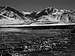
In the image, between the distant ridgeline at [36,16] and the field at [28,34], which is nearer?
the field at [28,34]

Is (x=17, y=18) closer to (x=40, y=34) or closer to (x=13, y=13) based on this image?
(x=13, y=13)

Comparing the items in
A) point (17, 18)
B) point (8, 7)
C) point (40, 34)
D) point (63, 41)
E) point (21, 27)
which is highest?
point (8, 7)

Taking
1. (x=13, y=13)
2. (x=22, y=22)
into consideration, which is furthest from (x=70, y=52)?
(x=13, y=13)

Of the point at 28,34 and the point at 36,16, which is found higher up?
the point at 36,16

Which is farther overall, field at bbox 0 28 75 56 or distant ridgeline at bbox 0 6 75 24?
distant ridgeline at bbox 0 6 75 24

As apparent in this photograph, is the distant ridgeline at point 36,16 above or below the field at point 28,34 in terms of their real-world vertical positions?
above

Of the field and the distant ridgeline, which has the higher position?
the distant ridgeline

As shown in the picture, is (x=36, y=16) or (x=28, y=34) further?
(x=36, y=16)

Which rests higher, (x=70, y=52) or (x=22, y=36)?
(x=22, y=36)
